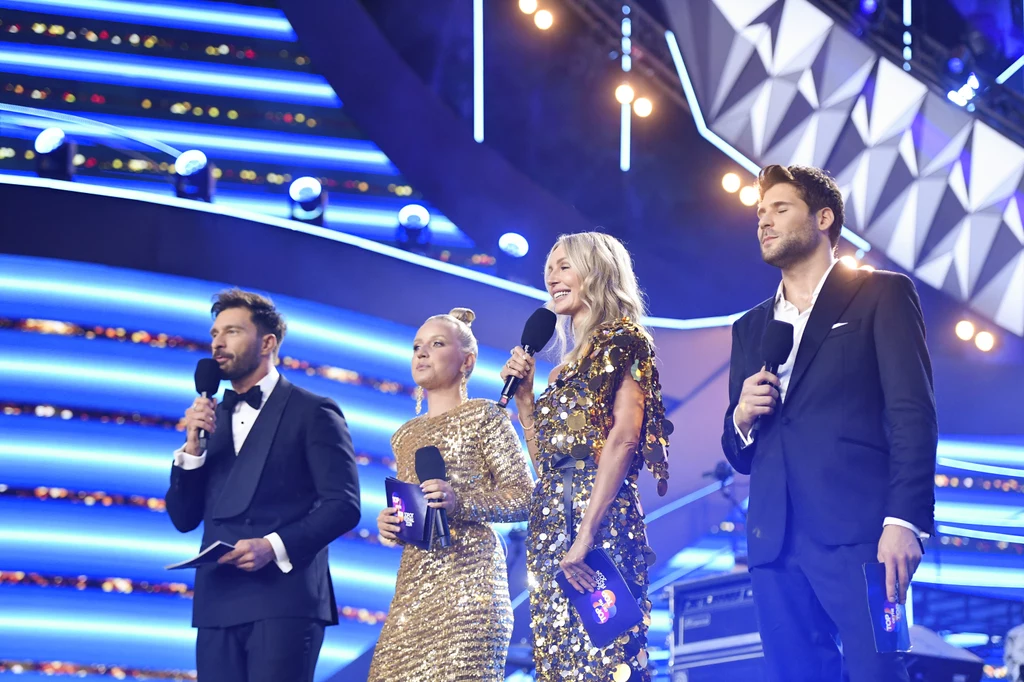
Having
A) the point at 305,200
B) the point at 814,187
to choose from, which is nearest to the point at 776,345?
the point at 814,187

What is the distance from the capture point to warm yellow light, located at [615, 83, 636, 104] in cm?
805

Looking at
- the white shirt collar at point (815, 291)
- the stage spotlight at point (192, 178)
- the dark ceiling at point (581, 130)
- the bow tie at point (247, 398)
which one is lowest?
the white shirt collar at point (815, 291)

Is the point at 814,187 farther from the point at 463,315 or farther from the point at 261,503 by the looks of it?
the point at 261,503

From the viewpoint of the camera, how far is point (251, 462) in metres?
3.03

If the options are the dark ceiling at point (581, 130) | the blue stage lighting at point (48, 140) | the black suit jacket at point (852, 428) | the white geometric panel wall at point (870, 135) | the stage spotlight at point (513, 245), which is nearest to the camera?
the black suit jacket at point (852, 428)

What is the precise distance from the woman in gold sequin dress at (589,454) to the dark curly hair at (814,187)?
524mm

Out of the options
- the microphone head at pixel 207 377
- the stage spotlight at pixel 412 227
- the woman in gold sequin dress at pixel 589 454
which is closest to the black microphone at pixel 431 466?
the woman in gold sequin dress at pixel 589 454

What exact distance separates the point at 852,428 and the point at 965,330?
240 inches

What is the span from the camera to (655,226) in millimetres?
7992

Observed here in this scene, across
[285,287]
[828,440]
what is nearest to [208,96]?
[285,287]

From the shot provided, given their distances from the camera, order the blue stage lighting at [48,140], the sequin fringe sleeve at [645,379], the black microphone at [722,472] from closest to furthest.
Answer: the sequin fringe sleeve at [645,379]
the blue stage lighting at [48,140]
the black microphone at [722,472]

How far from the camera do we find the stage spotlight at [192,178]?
561cm

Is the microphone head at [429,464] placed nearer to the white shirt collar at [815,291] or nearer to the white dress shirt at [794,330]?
the white dress shirt at [794,330]

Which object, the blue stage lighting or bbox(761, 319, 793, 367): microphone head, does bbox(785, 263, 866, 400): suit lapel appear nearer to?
bbox(761, 319, 793, 367): microphone head
